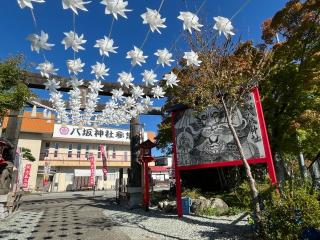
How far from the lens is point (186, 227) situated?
331 inches

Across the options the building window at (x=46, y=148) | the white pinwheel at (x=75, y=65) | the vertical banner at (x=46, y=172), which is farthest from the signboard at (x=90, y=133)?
the white pinwheel at (x=75, y=65)

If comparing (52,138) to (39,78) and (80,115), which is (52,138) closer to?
(39,78)

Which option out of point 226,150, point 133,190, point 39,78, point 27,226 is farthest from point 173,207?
point 39,78

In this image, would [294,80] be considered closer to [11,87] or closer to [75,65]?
[75,65]

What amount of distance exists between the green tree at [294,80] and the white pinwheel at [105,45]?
8.24m

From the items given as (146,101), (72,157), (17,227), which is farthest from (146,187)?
(72,157)

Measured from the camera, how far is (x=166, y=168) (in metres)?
42.2

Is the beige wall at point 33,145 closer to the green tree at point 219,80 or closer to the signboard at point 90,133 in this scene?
the signboard at point 90,133

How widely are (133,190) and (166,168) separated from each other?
28351 mm

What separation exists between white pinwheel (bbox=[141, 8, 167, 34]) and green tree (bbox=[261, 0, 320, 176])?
26.1ft

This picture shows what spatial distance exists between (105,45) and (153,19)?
3.69ft

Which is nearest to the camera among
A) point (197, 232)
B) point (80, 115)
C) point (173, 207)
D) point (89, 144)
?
point (197, 232)

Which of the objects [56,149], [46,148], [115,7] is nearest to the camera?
[115,7]

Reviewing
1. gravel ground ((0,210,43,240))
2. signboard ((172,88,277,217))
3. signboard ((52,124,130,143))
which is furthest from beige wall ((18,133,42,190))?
signboard ((172,88,277,217))
